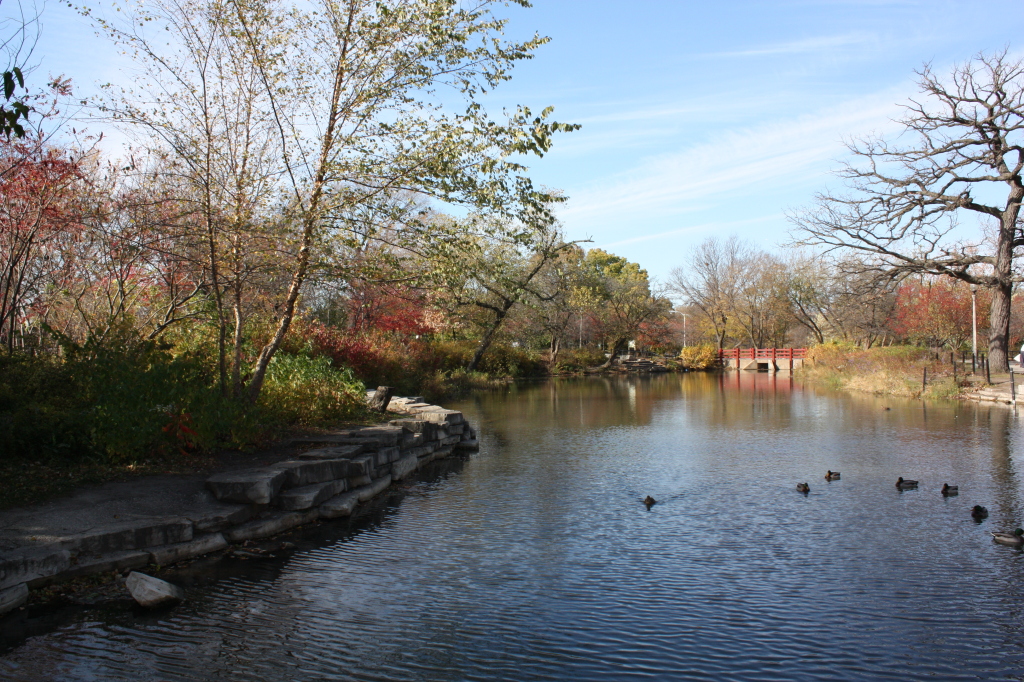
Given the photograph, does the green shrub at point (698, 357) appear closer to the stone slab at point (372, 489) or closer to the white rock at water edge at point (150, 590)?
the stone slab at point (372, 489)

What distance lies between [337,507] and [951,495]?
306 inches

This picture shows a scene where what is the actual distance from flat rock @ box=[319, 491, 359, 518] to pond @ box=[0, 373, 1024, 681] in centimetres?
21

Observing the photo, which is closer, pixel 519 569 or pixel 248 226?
pixel 519 569

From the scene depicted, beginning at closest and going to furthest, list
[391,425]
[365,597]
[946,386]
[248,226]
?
[365,597], [248,226], [391,425], [946,386]

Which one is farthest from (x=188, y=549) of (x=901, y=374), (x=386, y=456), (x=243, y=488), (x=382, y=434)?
(x=901, y=374)

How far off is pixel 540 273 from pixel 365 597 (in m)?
32.1

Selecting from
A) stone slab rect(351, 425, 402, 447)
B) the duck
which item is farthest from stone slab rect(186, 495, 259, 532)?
the duck

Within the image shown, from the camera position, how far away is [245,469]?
27.6 ft

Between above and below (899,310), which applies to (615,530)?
below

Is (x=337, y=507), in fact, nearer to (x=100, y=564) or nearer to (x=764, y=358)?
(x=100, y=564)

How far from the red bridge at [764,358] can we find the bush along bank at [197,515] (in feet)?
134

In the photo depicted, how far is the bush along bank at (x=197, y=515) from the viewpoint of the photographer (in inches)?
224

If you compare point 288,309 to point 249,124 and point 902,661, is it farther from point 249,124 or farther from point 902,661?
point 902,661

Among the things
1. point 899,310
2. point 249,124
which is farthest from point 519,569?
point 899,310
